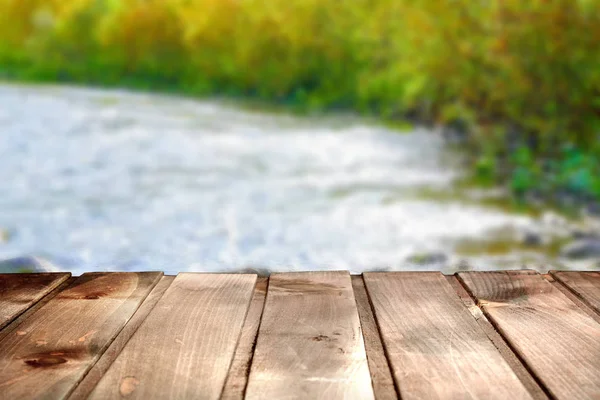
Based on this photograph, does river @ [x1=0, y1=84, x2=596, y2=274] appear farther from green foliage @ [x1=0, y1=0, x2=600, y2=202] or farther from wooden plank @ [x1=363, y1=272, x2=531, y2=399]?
wooden plank @ [x1=363, y1=272, x2=531, y2=399]

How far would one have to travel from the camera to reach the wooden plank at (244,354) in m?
0.78

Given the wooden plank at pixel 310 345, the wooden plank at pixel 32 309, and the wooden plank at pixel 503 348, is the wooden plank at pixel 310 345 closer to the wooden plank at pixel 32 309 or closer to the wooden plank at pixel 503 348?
the wooden plank at pixel 503 348

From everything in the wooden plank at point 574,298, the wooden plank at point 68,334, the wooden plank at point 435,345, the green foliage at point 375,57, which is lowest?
the wooden plank at point 68,334

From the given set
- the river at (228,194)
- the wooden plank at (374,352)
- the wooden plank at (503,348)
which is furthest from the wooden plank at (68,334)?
the river at (228,194)

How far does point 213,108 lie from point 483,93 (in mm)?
1118

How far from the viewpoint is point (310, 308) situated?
3.51 feet

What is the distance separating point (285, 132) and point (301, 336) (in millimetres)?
2061

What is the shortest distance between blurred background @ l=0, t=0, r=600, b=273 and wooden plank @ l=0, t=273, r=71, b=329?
5.35ft

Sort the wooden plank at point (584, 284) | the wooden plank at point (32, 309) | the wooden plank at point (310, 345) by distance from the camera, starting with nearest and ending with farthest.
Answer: the wooden plank at point (310, 345) < the wooden plank at point (32, 309) < the wooden plank at point (584, 284)

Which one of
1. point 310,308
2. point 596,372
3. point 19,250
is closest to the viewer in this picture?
point 596,372

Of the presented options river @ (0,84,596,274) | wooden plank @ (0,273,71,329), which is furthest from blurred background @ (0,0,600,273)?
wooden plank @ (0,273,71,329)

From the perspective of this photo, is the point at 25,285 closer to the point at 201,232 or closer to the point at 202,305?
the point at 202,305

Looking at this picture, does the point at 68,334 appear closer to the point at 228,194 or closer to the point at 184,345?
the point at 184,345

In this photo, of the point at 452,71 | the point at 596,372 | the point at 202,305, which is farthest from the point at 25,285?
the point at 452,71
